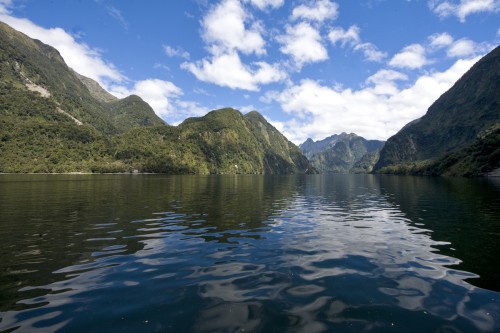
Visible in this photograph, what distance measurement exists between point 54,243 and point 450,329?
25.0m

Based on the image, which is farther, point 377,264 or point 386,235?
point 386,235

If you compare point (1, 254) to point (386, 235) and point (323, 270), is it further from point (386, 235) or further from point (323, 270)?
point (386, 235)

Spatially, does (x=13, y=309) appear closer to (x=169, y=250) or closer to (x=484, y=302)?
(x=169, y=250)

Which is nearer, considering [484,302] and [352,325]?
[352,325]

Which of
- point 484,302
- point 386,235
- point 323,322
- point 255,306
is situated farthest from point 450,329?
point 386,235

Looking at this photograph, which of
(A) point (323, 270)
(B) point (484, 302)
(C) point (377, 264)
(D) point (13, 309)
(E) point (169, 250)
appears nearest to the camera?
(D) point (13, 309)

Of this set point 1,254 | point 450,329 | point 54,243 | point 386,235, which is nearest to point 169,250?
point 54,243

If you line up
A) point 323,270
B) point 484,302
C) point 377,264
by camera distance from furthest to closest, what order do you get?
1. point 377,264
2. point 323,270
3. point 484,302

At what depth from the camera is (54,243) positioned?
22234 mm

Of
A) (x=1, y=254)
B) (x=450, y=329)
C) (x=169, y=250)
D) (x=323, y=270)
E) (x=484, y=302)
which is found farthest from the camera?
(x=169, y=250)

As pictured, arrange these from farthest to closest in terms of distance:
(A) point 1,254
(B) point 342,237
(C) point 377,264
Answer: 1. (B) point 342,237
2. (A) point 1,254
3. (C) point 377,264

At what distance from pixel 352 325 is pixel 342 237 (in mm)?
15910

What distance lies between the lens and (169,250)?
69.1 feet

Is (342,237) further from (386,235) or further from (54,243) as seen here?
(54,243)
